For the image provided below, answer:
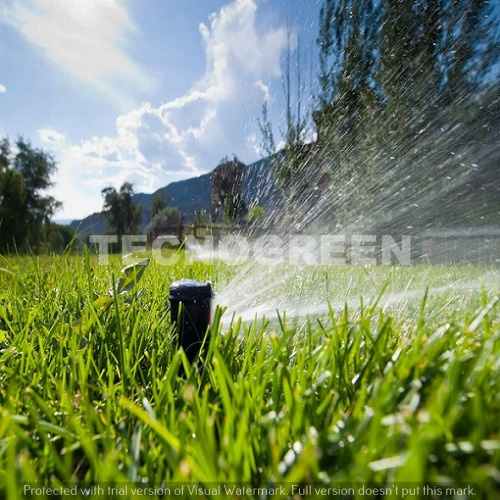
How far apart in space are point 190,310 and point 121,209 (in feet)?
261

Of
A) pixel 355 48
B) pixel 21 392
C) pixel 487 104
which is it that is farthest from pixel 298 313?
pixel 487 104

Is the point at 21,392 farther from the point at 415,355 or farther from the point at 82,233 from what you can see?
the point at 82,233

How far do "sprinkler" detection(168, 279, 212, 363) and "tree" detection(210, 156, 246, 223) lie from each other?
5699mm

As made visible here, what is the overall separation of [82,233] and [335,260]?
3.47m

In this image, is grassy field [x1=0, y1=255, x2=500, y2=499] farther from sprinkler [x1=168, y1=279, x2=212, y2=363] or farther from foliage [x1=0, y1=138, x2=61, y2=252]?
foliage [x1=0, y1=138, x2=61, y2=252]

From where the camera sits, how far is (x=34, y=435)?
2.83 feet

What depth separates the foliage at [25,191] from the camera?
1400 inches

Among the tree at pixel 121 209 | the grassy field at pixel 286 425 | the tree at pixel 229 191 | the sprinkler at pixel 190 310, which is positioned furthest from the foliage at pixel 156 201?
the tree at pixel 121 209

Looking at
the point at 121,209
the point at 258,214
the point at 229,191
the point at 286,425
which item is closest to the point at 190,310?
the point at 286,425

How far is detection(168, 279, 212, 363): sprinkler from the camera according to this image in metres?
1.31

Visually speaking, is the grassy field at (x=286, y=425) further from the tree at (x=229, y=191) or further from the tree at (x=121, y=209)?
the tree at (x=121, y=209)

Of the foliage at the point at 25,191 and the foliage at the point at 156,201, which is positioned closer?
the foliage at the point at 156,201

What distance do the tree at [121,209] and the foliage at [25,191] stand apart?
1942 cm

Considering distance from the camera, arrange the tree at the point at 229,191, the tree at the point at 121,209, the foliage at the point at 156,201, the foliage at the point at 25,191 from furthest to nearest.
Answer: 1. the tree at the point at 121,209
2. the foliage at the point at 25,191
3. the foliage at the point at 156,201
4. the tree at the point at 229,191
